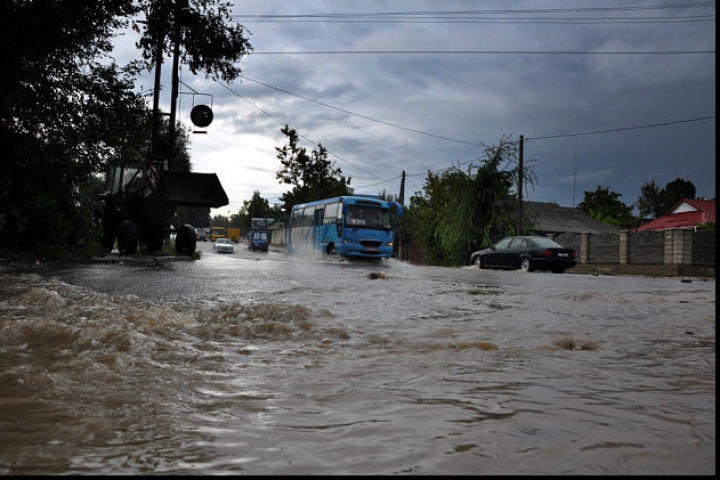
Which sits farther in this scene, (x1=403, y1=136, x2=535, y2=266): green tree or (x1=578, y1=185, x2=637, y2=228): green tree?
(x1=578, y1=185, x2=637, y2=228): green tree

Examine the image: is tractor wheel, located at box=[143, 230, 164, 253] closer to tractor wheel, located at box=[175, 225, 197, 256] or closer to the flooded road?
tractor wheel, located at box=[175, 225, 197, 256]

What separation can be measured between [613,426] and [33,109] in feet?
39.6

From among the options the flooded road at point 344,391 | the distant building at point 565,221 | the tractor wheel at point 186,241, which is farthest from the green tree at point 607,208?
the flooded road at point 344,391

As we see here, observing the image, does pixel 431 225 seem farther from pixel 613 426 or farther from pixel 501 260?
pixel 613 426

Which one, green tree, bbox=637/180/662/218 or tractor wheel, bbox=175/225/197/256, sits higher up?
green tree, bbox=637/180/662/218

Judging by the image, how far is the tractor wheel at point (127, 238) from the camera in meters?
15.3

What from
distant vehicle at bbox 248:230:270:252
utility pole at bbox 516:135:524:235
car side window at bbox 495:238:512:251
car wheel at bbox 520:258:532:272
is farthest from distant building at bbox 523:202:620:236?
car wheel at bbox 520:258:532:272

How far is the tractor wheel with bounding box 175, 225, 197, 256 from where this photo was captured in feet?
57.1

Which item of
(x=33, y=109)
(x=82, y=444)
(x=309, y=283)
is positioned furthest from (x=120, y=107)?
(x=82, y=444)

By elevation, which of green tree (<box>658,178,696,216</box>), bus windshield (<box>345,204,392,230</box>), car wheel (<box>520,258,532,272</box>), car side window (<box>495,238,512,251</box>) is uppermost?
green tree (<box>658,178,696,216</box>)

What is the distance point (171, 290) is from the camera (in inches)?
273

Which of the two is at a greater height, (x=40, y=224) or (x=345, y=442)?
(x=40, y=224)

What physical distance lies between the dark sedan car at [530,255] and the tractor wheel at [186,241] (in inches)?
412

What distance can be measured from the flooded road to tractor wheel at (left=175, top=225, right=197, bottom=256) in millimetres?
12200
